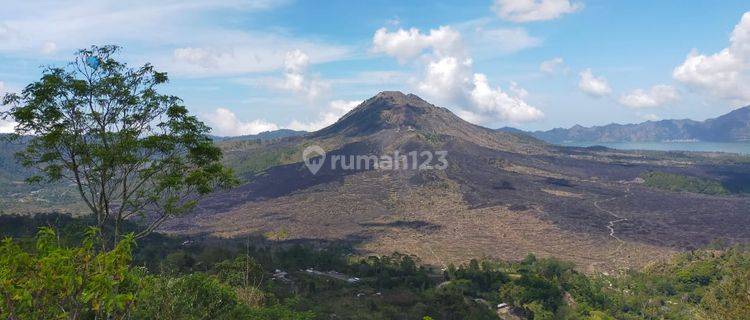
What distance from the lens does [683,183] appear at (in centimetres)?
12288

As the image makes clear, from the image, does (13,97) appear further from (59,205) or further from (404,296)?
(59,205)

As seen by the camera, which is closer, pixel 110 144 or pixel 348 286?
pixel 110 144

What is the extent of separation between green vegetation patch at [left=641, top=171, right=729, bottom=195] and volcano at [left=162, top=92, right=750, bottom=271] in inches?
146

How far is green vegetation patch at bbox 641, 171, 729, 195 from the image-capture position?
120 m

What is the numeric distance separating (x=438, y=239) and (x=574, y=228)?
2237 cm

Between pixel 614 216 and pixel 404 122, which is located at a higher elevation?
pixel 404 122

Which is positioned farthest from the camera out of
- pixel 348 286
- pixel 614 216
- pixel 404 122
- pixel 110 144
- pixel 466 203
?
pixel 404 122

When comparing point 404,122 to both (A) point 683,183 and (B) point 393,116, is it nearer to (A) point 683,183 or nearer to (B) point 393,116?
(B) point 393,116

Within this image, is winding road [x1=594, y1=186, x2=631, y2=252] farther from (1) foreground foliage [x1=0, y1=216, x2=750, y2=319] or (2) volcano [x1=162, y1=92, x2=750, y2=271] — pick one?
(1) foreground foliage [x1=0, y1=216, x2=750, y2=319]

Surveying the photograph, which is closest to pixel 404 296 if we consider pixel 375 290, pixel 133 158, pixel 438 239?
pixel 375 290

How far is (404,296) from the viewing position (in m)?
39.7

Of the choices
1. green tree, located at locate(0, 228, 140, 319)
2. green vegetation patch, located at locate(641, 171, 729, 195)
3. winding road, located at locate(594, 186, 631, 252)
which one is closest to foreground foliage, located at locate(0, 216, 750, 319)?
green tree, located at locate(0, 228, 140, 319)

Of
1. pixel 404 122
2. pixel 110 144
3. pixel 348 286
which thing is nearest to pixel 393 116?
pixel 404 122

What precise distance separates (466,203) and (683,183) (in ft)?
200
